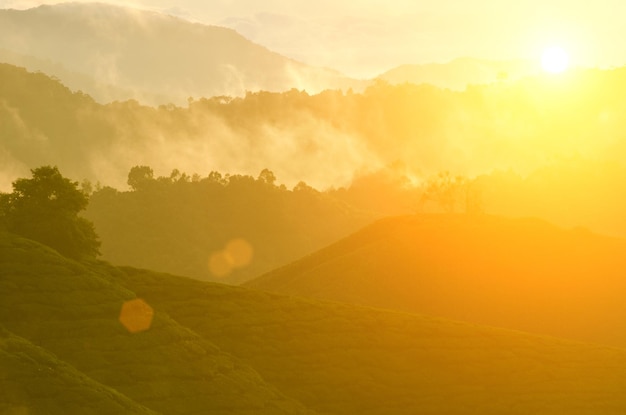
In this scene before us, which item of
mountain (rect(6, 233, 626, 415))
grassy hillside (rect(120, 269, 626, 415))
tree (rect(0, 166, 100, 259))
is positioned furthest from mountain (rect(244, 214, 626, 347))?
tree (rect(0, 166, 100, 259))

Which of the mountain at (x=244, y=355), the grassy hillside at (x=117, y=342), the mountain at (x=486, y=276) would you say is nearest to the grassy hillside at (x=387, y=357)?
the mountain at (x=244, y=355)

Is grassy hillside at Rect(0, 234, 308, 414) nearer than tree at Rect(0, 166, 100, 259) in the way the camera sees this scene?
Yes

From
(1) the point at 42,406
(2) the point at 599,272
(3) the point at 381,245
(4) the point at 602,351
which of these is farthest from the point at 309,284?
(1) the point at 42,406

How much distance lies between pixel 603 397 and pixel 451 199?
123 meters

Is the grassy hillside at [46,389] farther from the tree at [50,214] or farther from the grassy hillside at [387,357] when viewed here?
the tree at [50,214]

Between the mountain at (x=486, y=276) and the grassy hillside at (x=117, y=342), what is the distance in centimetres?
6465

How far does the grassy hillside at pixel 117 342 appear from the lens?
1959 inches

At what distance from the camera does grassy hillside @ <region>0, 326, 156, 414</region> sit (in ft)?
136

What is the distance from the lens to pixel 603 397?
6131 centimetres

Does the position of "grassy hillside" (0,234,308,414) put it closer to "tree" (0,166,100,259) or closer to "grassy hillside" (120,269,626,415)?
"grassy hillside" (120,269,626,415)

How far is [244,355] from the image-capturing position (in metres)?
59.0

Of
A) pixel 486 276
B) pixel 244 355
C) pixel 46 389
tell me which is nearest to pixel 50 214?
pixel 244 355

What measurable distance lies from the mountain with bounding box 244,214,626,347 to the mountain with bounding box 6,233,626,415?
141 ft

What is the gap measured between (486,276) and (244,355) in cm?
7705
